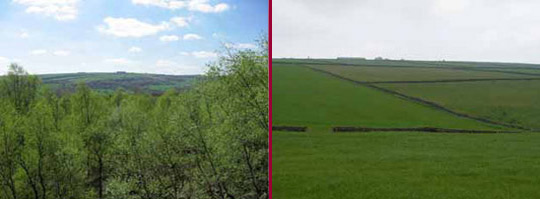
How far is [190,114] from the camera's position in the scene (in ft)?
21.7

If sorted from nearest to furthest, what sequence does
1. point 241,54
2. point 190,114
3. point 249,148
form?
1. point 241,54
2. point 249,148
3. point 190,114

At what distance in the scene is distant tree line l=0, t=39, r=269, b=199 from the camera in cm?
589

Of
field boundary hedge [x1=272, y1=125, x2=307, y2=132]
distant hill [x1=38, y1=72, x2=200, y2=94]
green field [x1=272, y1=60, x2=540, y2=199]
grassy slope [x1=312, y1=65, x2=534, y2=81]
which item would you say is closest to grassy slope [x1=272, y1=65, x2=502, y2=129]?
green field [x1=272, y1=60, x2=540, y2=199]

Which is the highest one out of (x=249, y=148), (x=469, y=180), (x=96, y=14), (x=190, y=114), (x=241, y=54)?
(x=96, y=14)

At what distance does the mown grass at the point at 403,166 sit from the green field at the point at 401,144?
21 mm

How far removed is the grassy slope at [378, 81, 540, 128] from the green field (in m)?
0.04

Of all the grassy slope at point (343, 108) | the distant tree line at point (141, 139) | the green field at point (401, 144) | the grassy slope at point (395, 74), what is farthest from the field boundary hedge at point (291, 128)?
the grassy slope at point (395, 74)

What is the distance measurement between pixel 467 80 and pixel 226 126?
81.6 ft

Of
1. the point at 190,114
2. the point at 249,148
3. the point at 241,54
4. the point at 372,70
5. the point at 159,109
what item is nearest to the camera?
the point at 241,54

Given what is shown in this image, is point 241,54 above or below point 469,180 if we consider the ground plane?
above

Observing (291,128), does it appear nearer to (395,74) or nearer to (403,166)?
(403,166)

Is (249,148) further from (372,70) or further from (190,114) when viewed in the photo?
(372,70)

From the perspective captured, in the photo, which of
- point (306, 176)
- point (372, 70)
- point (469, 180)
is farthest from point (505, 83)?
→ point (306, 176)

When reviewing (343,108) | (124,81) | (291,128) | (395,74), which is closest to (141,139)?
(124,81)
